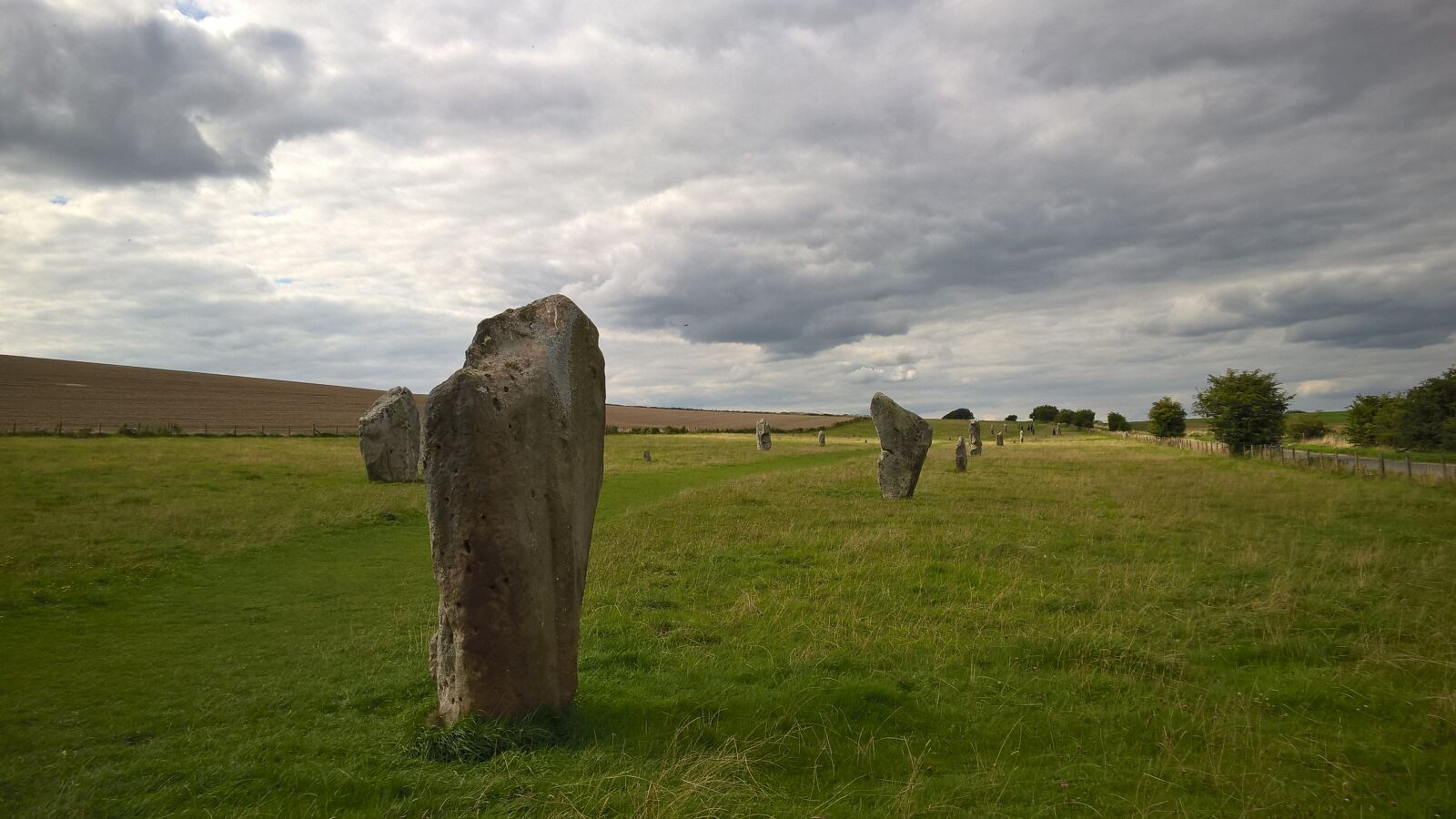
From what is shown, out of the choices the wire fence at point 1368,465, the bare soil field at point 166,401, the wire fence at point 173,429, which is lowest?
the wire fence at point 1368,465

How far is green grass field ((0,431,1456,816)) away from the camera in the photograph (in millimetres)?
5895

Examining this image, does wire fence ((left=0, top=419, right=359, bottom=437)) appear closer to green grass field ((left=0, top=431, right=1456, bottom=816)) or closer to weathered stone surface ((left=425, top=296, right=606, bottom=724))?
green grass field ((left=0, top=431, right=1456, bottom=816))

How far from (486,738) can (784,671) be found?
3.31 meters

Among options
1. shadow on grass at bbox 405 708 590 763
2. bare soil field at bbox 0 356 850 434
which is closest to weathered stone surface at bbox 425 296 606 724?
shadow on grass at bbox 405 708 590 763

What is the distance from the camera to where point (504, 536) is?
6742mm

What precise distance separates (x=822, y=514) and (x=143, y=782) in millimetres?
16792

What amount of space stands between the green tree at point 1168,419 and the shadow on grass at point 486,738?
331 ft

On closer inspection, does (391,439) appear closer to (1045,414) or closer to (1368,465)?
(1368,465)

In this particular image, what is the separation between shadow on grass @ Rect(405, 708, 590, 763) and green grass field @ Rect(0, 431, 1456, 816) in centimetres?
5

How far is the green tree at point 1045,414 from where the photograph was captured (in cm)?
14662

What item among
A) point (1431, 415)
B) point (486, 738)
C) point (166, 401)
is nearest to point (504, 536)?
point (486, 738)

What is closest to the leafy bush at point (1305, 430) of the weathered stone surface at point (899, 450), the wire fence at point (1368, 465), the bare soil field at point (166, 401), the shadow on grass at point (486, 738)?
the wire fence at point (1368, 465)

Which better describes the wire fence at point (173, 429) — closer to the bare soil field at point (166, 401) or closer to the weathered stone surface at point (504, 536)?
the bare soil field at point (166, 401)

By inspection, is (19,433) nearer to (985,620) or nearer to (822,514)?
(822,514)
